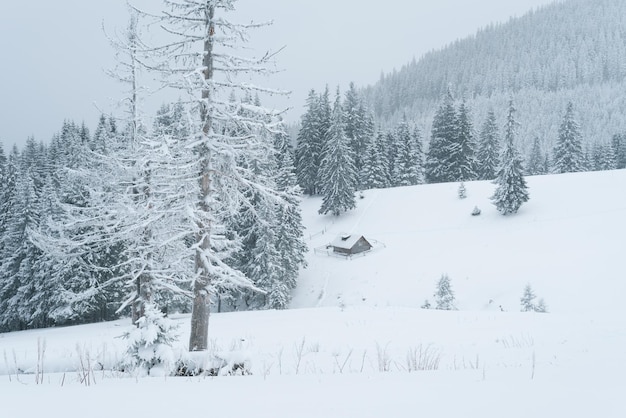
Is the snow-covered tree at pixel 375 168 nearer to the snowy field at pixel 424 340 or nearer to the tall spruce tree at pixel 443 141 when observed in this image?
the tall spruce tree at pixel 443 141

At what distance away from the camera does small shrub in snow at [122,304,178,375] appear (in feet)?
13.2

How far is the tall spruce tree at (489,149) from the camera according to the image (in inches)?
2167

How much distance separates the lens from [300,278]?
40375mm

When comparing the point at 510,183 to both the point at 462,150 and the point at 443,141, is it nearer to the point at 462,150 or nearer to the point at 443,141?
the point at 462,150

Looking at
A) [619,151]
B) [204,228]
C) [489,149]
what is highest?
[619,151]

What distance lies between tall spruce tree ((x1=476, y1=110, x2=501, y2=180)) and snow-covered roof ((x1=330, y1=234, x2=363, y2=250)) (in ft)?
82.6

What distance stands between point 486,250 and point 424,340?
28.5m

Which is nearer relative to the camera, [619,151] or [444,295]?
[444,295]

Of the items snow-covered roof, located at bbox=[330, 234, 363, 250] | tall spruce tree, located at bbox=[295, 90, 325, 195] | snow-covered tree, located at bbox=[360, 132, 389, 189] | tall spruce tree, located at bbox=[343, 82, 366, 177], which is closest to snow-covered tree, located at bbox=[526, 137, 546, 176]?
snow-covered tree, located at bbox=[360, 132, 389, 189]

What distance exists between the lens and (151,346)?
412cm

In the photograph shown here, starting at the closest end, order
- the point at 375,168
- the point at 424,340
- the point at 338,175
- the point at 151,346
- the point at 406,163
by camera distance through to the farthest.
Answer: the point at 151,346 < the point at 424,340 < the point at 338,175 < the point at 375,168 < the point at 406,163

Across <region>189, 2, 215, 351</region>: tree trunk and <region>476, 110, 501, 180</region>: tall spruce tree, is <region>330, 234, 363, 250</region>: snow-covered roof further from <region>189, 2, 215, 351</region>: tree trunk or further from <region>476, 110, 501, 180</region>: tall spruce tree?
<region>189, 2, 215, 351</region>: tree trunk

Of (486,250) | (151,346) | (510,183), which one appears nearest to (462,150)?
(510,183)

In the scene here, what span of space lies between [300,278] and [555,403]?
38633mm
